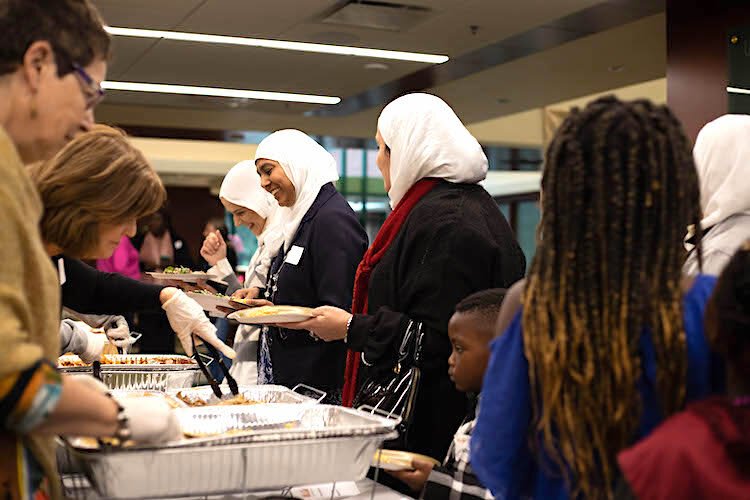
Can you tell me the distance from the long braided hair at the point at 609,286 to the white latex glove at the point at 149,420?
486 millimetres

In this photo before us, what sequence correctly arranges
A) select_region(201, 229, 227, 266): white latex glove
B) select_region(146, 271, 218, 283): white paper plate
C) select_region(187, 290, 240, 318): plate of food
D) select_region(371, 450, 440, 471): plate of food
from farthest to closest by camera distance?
select_region(201, 229, 227, 266): white latex glove, select_region(146, 271, 218, 283): white paper plate, select_region(187, 290, 240, 318): plate of food, select_region(371, 450, 440, 471): plate of food

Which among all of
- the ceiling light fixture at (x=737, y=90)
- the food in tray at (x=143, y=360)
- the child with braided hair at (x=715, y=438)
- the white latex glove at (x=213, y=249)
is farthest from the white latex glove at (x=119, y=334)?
the ceiling light fixture at (x=737, y=90)

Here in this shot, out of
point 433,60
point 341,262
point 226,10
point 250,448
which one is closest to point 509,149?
point 433,60

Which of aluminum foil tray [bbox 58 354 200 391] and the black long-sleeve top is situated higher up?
the black long-sleeve top

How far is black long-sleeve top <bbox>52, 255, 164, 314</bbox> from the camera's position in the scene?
217 cm

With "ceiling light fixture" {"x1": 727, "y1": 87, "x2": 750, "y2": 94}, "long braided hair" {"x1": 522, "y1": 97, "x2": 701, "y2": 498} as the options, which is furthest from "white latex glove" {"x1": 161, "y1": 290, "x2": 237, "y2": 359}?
"ceiling light fixture" {"x1": 727, "y1": 87, "x2": 750, "y2": 94}

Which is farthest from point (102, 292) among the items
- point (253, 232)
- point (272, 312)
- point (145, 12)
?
point (145, 12)

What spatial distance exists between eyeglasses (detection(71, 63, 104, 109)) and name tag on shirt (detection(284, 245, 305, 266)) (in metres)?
1.56

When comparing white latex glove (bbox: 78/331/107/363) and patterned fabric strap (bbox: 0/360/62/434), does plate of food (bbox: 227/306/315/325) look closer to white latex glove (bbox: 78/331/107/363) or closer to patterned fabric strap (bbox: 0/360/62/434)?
white latex glove (bbox: 78/331/107/363)

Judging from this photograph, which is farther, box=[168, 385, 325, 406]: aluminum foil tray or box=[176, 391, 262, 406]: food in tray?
box=[168, 385, 325, 406]: aluminum foil tray

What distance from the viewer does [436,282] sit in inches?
78.8

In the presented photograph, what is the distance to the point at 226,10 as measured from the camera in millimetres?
5398

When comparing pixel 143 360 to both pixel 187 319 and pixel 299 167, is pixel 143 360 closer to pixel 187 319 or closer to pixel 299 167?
pixel 187 319

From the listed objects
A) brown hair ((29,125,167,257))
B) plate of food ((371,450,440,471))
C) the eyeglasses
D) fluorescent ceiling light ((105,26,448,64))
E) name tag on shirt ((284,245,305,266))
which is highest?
fluorescent ceiling light ((105,26,448,64))
